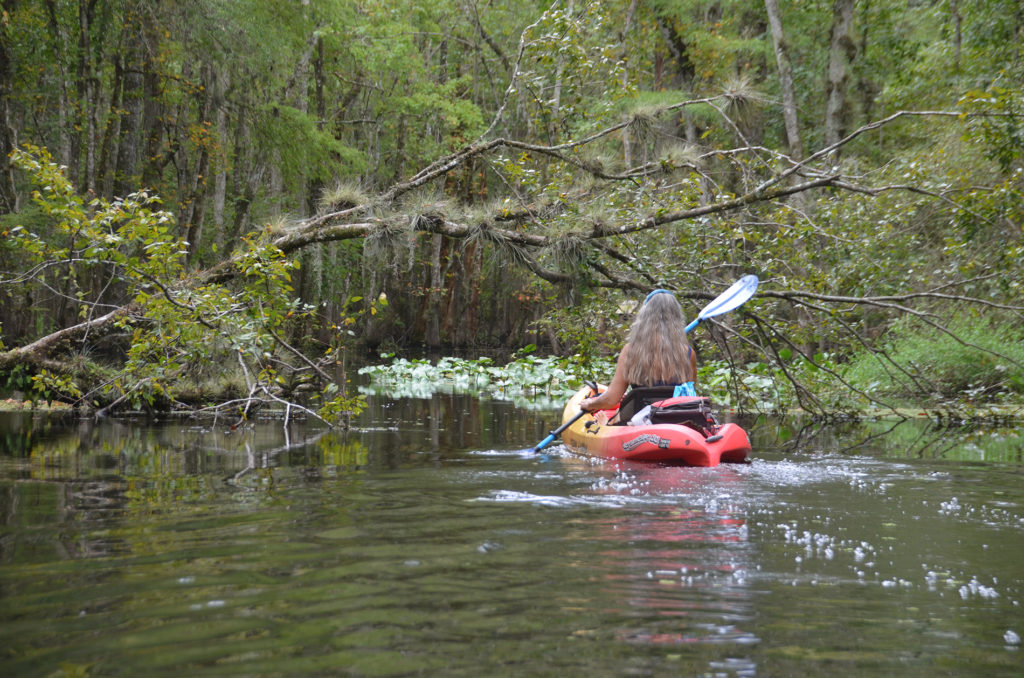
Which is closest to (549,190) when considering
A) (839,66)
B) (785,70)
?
(785,70)

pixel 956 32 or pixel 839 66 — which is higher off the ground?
pixel 956 32

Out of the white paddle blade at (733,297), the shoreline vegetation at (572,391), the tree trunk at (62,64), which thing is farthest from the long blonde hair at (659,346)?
the tree trunk at (62,64)

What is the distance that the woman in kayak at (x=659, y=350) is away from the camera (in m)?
7.27

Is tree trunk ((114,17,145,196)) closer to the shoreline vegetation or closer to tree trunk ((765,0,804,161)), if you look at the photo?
the shoreline vegetation

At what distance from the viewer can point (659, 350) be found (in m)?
7.26

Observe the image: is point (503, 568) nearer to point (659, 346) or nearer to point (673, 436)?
point (673, 436)

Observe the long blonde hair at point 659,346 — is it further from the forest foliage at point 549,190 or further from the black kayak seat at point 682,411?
the forest foliage at point 549,190

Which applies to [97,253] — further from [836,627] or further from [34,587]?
[836,627]

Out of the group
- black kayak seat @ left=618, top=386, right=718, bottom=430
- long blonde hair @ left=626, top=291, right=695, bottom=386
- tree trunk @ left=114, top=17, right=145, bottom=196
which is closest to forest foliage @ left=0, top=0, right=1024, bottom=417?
tree trunk @ left=114, top=17, right=145, bottom=196

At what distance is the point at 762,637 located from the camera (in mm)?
2639

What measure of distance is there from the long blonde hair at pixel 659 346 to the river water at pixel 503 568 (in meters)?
0.92

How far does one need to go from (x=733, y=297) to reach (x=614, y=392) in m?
1.64

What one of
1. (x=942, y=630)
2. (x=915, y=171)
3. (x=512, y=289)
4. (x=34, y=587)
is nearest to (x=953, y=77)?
(x=915, y=171)

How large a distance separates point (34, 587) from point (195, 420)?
7.77 metres
